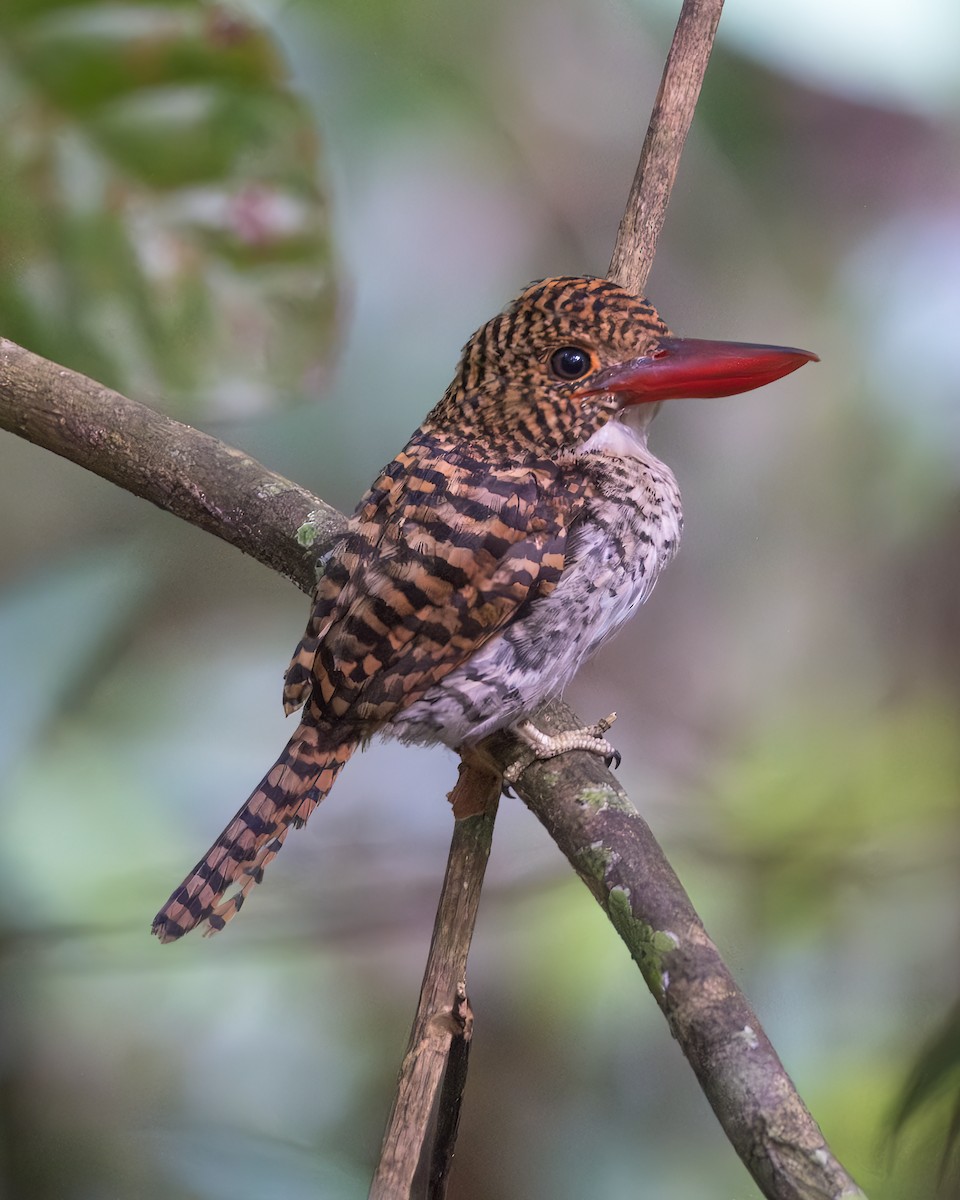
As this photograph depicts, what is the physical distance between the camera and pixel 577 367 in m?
1.11

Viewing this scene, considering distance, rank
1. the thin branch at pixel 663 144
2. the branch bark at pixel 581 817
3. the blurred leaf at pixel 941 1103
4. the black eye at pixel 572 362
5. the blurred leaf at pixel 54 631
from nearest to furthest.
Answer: the branch bark at pixel 581 817 < the black eye at pixel 572 362 < the thin branch at pixel 663 144 < the blurred leaf at pixel 941 1103 < the blurred leaf at pixel 54 631

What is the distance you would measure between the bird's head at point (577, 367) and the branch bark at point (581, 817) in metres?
0.15

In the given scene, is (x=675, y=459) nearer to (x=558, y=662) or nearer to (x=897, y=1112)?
(x=558, y=662)

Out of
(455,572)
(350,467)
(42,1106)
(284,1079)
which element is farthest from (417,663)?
(42,1106)

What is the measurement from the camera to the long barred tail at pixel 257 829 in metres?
1.06

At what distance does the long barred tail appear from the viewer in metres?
1.06

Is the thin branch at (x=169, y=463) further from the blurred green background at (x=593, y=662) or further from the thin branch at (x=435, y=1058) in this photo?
the thin branch at (x=435, y=1058)

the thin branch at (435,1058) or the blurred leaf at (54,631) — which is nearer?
the thin branch at (435,1058)

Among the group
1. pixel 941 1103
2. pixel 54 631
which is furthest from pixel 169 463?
pixel 941 1103

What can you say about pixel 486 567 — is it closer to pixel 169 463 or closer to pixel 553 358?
pixel 553 358

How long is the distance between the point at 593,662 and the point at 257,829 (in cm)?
70

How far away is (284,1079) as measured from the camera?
1.57 meters

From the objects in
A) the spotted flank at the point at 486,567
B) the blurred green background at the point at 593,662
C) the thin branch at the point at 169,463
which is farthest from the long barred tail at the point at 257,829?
the blurred green background at the point at 593,662

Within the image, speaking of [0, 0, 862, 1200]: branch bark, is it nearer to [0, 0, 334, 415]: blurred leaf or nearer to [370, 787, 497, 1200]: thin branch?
[370, 787, 497, 1200]: thin branch
